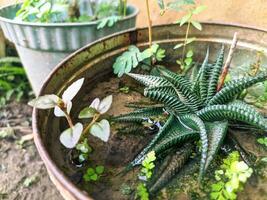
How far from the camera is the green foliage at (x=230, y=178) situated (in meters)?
0.57

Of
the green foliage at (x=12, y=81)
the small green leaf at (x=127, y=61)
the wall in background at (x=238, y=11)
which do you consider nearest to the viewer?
the small green leaf at (x=127, y=61)

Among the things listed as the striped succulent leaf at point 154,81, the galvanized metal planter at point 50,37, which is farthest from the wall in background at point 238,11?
the striped succulent leaf at point 154,81

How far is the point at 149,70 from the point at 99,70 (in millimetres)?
171

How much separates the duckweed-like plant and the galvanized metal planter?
1.79 feet

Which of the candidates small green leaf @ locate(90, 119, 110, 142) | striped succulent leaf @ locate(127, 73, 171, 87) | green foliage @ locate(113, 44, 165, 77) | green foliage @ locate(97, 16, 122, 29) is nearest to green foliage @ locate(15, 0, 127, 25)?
green foliage @ locate(97, 16, 122, 29)

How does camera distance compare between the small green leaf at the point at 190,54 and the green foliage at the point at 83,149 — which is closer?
the green foliage at the point at 83,149

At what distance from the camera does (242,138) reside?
2.49 feet

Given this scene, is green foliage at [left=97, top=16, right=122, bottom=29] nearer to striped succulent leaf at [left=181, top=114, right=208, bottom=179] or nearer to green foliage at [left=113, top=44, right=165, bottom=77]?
green foliage at [left=113, top=44, right=165, bottom=77]

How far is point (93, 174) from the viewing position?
0.67 meters

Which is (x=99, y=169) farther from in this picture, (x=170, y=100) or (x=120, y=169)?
(x=170, y=100)

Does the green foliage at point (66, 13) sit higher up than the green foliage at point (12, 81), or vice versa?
the green foliage at point (66, 13)

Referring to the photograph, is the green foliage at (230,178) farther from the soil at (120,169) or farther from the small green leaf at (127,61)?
the small green leaf at (127,61)

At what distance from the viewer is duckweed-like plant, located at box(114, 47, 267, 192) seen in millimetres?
662

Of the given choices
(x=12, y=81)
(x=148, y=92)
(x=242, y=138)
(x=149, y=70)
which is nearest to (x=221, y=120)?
(x=242, y=138)
